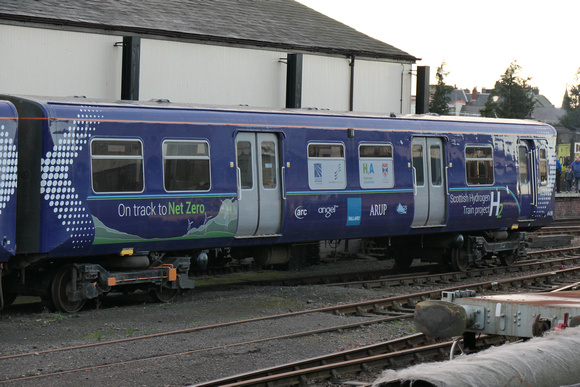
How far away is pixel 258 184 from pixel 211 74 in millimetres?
6694

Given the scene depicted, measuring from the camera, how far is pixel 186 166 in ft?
46.2

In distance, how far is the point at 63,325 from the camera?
1208 centimetres

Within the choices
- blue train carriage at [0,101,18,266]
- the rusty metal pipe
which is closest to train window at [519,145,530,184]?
blue train carriage at [0,101,18,266]

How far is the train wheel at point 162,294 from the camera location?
14324mm

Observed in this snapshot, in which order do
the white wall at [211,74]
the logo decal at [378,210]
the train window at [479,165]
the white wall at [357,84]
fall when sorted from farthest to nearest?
the white wall at [357,84] < the white wall at [211,74] < the train window at [479,165] < the logo decal at [378,210]

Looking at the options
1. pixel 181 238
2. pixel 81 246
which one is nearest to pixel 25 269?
pixel 81 246

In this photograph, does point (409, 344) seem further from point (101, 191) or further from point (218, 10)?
point (218, 10)

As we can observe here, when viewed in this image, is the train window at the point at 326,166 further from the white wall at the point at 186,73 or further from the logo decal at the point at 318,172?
the white wall at the point at 186,73

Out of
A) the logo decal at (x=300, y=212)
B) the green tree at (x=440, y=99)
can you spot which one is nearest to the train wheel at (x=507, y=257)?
the logo decal at (x=300, y=212)

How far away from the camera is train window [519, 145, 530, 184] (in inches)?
781

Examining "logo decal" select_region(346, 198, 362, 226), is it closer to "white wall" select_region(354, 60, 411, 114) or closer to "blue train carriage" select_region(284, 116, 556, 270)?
"blue train carriage" select_region(284, 116, 556, 270)

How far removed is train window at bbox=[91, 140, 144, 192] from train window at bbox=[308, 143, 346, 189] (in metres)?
3.43

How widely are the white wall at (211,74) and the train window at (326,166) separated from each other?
5534mm

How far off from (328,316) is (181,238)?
2.74m
